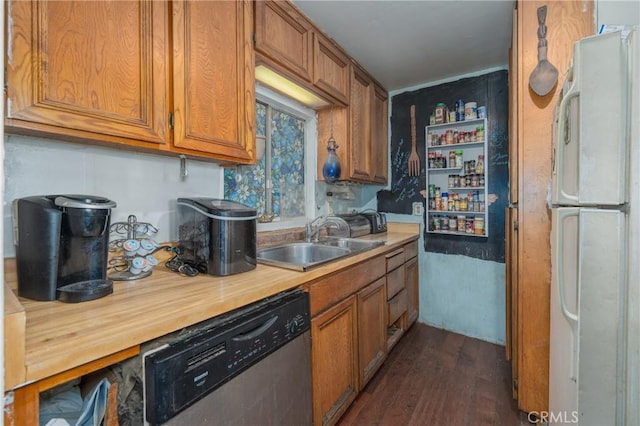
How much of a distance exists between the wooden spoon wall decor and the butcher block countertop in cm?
150

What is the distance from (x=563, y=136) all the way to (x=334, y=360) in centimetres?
133

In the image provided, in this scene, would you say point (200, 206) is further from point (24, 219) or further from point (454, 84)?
point (454, 84)

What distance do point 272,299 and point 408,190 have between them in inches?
84.9

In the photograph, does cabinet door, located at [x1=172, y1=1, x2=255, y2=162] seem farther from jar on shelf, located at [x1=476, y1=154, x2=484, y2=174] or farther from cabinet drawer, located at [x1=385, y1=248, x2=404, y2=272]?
jar on shelf, located at [x1=476, y1=154, x2=484, y2=174]

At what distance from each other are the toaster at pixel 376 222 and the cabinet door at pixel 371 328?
0.73 m

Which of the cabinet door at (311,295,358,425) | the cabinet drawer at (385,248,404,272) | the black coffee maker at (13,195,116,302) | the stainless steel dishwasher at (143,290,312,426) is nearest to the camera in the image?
the stainless steel dishwasher at (143,290,312,426)

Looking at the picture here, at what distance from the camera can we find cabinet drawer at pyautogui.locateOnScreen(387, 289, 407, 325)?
6.94ft

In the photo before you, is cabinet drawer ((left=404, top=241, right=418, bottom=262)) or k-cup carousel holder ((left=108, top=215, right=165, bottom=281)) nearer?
k-cup carousel holder ((left=108, top=215, right=165, bottom=281))

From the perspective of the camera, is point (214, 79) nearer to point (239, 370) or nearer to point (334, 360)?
point (239, 370)

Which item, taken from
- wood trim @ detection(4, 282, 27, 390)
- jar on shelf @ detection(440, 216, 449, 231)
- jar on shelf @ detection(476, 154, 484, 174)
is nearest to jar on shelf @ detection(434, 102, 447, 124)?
jar on shelf @ detection(476, 154, 484, 174)

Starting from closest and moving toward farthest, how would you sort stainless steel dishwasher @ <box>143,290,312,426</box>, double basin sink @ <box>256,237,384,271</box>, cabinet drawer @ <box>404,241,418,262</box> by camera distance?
stainless steel dishwasher @ <box>143,290,312,426</box>, double basin sink @ <box>256,237,384,271</box>, cabinet drawer @ <box>404,241,418,262</box>

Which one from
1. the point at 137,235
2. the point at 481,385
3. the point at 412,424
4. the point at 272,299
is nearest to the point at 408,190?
the point at 481,385

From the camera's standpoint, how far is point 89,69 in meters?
0.89

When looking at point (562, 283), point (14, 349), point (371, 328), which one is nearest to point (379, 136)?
point (371, 328)
